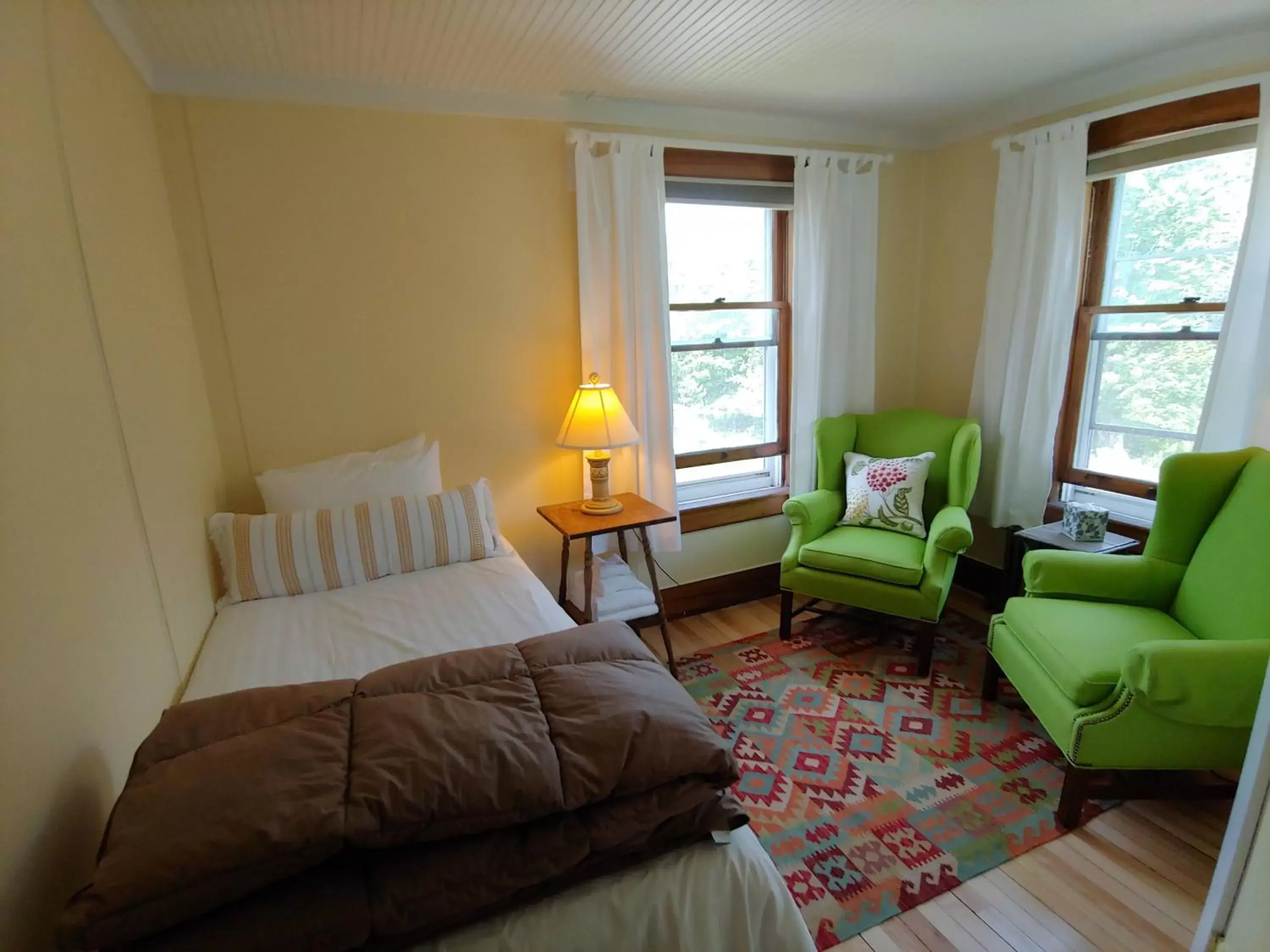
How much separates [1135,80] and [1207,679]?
2.29 m

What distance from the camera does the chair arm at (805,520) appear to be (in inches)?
114

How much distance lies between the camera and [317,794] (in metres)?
0.93

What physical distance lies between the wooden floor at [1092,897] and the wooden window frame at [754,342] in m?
1.78

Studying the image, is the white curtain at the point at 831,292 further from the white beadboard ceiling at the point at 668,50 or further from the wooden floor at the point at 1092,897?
the wooden floor at the point at 1092,897

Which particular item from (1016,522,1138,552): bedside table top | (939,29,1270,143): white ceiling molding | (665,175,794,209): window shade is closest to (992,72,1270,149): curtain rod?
(939,29,1270,143): white ceiling molding

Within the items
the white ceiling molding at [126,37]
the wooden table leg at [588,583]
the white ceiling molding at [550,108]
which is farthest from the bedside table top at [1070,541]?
the white ceiling molding at [126,37]

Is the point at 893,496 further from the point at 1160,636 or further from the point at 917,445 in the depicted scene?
the point at 1160,636

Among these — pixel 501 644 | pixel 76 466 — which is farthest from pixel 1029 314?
pixel 76 466

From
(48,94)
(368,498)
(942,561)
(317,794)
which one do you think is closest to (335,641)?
(368,498)

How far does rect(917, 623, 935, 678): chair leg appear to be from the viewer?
8.59 ft

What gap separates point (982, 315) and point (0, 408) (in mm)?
3571

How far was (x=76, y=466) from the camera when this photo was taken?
1.26 metres

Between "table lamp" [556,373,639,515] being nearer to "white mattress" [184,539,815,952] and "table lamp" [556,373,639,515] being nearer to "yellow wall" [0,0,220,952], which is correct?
"white mattress" [184,539,815,952]

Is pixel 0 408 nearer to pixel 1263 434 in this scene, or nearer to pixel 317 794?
pixel 317 794
